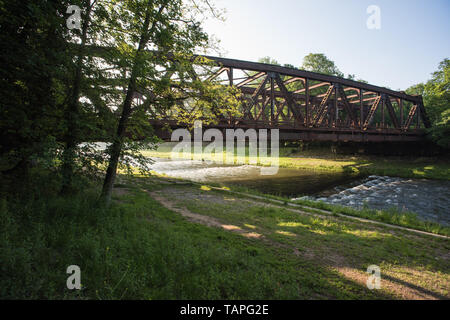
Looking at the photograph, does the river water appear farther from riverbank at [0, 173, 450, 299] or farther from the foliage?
the foliage

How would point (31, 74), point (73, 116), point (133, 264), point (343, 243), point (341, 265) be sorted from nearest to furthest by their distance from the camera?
point (133, 264), point (341, 265), point (31, 74), point (73, 116), point (343, 243)

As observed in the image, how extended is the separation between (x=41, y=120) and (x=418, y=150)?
47.3 m

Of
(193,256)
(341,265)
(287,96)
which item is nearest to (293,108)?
(287,96)

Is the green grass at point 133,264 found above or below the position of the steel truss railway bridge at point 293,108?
below

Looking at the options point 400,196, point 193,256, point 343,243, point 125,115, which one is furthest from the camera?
point 400,196

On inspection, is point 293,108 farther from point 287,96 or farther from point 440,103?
point 440,103

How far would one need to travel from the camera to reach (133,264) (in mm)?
3859

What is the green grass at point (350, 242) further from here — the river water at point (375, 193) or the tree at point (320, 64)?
the tree at point (320, 64)

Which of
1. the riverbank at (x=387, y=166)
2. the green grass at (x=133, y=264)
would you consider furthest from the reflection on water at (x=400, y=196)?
the green grass at (x=133, y=264)

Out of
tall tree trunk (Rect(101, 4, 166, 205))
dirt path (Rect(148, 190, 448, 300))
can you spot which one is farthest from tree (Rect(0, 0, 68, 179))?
dirt path (Rect(148, 190, 448, 300))

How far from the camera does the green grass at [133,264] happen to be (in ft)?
10.1

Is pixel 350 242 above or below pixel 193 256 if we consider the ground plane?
below

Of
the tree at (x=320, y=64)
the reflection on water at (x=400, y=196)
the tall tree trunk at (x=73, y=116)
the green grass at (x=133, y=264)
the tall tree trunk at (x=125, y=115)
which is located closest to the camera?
the green grass at (x=133, y=264)

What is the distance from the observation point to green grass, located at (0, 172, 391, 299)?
10.1ft
